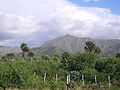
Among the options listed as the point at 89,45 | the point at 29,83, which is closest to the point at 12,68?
the point at 29,83

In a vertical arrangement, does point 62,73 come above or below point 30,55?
below

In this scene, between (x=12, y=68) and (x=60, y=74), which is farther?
(x=60, y=74)

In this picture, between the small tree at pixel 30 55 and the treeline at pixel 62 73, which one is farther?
the small tree at pixel 30 55

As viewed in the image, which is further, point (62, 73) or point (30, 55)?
point (30, 55)

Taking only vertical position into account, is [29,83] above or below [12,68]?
below

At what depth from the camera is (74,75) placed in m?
42.2

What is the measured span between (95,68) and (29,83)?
22.4 m

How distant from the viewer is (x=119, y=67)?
135ft

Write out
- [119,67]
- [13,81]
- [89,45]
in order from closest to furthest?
1. [13,81]
2. [119,67]
3. [89,45]

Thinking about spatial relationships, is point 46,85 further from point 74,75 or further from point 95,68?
point 95,68

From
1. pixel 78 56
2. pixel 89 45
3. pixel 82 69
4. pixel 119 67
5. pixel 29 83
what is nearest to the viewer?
pixel 29 83

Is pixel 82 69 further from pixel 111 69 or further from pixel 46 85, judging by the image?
pixel 46 85

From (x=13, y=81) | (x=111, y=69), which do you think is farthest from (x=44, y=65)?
(x=13, y=81)

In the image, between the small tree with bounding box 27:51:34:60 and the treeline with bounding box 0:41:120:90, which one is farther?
the small tree with bounding box 27:51:34:60
